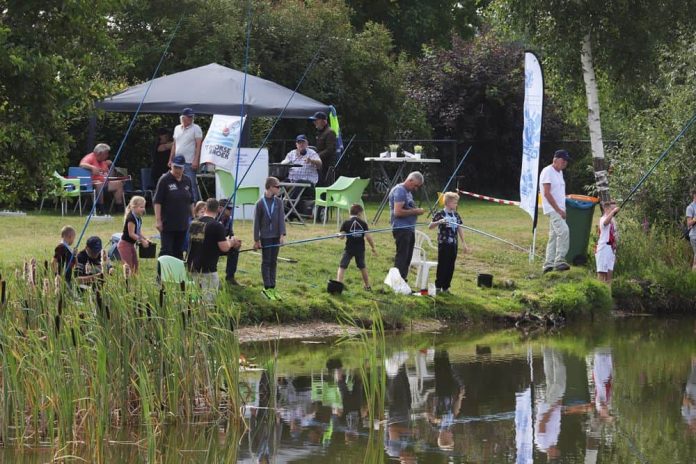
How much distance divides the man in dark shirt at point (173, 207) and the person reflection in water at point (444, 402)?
319 centimetres

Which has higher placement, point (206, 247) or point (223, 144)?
point (223, 144)

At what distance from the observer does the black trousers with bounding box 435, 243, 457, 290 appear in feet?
56.0

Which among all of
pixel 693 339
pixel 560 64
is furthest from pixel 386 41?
pixel 693 339

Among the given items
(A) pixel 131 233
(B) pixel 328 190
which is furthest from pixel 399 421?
(B) pixel 328 190

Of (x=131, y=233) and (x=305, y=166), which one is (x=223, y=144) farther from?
(x=131, y=233)

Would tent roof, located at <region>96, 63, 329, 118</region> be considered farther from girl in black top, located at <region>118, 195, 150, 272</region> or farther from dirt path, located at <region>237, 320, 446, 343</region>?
girl in black top, located at <region>118, 195, 150, 272</region>

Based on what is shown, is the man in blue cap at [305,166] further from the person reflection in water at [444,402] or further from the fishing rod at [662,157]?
the person reflection in water at [444,402]

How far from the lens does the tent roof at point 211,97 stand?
21219 mm

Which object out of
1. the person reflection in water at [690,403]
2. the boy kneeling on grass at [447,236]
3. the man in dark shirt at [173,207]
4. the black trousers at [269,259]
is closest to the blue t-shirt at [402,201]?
the boy kneeling on grass at [447,236]

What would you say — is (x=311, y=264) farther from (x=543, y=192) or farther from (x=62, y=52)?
(x=62, y=52)

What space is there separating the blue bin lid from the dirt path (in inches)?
142

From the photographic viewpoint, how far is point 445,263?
17219mm

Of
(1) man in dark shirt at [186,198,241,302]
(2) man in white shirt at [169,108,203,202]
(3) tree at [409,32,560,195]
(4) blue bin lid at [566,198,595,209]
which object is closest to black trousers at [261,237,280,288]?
(1) man in dark shirt at [186,198,241,302]

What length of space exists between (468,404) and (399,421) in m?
1.08
